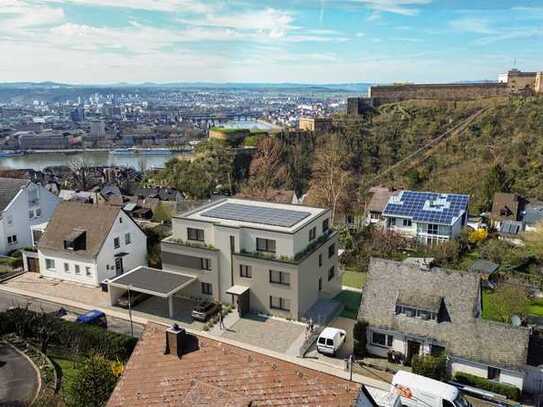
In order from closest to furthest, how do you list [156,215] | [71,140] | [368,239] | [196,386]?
1. [196,386]
2. [368,239]
3. [156,215]
4. [71,140]

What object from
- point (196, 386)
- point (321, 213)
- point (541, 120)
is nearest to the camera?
point (196, 386)

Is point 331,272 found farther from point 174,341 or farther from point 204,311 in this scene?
point 174,341

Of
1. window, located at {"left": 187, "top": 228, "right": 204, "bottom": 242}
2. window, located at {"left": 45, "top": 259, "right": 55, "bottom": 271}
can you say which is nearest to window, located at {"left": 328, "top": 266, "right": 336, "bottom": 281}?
window, located at {"left": 187, "top": 228, "right": 204, "bottom": 242}

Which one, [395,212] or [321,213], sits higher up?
[321,213]

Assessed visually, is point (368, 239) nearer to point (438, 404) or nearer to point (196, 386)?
point (438, 404)

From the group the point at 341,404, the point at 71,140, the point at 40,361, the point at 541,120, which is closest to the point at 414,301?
the point at 341,404

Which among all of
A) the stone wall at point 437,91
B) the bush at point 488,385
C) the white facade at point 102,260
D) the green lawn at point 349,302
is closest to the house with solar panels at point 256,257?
the green lawn at point 349,302

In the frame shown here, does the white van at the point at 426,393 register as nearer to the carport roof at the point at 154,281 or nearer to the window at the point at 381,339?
the window at the point at 381,339
